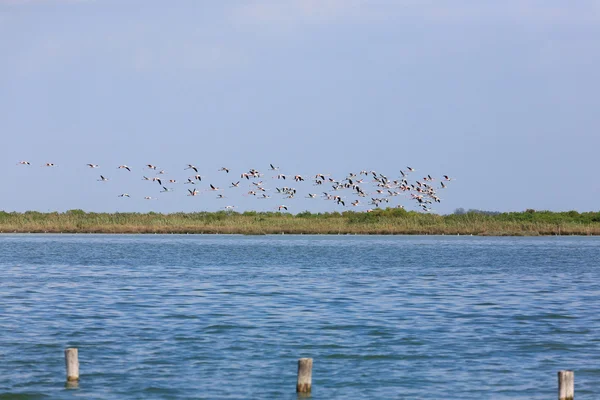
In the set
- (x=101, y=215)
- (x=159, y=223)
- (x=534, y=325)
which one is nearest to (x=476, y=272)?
(x=534, y=325)

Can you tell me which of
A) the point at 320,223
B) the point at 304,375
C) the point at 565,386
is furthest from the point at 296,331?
the point at 320,223

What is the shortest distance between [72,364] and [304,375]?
13.6 ft

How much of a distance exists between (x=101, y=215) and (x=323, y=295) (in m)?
72.7

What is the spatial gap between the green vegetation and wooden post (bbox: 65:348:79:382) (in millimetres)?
70930

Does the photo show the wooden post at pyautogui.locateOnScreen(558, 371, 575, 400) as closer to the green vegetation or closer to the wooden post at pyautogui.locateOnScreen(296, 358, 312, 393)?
the wooden post at pyautogui.locateOnScreen(296, 358, 312, 393)

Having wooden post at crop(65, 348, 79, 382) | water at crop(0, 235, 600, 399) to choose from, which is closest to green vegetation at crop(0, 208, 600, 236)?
water at crop(0, 235, 600, 399)

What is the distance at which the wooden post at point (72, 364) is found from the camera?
57.4 ft

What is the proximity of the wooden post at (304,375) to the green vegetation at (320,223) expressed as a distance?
234ft

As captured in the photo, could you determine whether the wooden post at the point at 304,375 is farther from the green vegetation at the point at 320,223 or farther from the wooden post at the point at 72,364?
the green vegetation at the point at 320,223

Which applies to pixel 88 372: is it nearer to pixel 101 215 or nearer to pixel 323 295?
pixel 323 295

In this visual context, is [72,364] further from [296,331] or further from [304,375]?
[296,331]

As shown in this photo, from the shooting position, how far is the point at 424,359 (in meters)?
21.6

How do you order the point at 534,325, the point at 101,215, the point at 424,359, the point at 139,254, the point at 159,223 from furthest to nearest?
the point at 101,215
the point at 159,223
the point at 139,254
the point at 534,325
the point at 424,359

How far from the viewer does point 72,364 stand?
18.0 m
